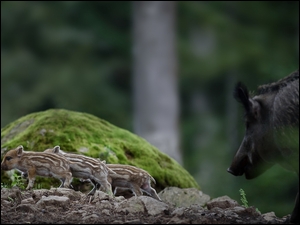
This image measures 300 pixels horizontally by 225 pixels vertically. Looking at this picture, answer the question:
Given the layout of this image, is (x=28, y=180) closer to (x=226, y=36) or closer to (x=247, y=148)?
(x=247, y=148)

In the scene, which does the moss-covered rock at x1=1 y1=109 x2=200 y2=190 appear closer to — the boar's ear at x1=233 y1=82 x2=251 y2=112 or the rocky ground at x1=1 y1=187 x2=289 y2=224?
the rocky ground at x1=1 y1=187 x2=289 y2=224

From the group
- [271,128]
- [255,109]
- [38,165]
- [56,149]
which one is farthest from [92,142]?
[271,128]

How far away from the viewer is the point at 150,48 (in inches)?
865

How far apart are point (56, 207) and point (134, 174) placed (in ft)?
5.72

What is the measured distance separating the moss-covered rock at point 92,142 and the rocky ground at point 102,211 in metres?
1.81

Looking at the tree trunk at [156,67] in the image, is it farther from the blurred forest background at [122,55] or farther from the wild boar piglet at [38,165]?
the wild boar piglet at [38,165]

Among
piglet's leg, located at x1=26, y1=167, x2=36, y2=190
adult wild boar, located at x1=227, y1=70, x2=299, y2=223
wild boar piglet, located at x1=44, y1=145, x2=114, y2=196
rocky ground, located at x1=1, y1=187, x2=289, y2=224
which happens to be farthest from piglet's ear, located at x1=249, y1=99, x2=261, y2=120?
piglet's leg, located at x1=26, y1=167, x2=36, y2=190

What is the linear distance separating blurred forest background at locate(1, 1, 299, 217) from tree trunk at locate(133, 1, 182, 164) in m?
1.56

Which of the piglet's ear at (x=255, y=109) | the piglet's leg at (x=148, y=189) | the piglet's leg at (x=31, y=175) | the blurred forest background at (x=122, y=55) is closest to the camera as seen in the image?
the piglet's ear at (x=255, y=109)

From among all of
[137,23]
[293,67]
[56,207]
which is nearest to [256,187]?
[293,67]

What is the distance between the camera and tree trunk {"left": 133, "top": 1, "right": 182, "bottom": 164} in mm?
21734

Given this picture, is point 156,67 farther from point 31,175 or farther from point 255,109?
point 255,109

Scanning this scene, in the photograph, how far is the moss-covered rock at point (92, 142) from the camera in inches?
428

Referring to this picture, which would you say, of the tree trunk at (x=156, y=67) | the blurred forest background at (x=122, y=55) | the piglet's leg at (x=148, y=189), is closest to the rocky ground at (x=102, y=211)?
the piglet's leg at (x=148, y=189)
